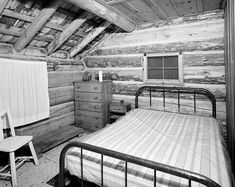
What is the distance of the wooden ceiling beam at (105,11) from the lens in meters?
2.48

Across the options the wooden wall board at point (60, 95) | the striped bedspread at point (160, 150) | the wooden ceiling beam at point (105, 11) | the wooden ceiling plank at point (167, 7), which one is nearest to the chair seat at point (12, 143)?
the striped bedspread at point (160, 150)

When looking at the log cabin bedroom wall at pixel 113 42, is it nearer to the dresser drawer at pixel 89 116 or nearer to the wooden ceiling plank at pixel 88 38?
the wooden ceiling plank at pixel 88 38

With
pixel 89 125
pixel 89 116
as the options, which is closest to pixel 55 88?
pixel 89 116

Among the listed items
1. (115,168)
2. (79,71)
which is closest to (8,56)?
(79,71)

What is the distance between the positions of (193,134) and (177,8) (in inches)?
86.6

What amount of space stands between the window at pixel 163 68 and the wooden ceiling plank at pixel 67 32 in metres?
1.60

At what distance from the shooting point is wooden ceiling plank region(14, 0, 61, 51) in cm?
259

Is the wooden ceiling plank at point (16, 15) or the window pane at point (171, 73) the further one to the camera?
the window pane at point (171, 73)

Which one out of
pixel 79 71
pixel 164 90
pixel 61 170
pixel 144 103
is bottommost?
pixel 61 170

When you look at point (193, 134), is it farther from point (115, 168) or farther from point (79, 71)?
point (79, 71)

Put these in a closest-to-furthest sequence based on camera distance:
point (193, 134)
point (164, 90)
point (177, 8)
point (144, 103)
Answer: point (193, 134) < point (177, 8) < point (164, 90) < point (144, 103)

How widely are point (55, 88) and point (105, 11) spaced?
6.92 ft

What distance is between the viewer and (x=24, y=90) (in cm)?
320

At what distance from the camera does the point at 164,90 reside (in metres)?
3.67
